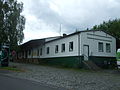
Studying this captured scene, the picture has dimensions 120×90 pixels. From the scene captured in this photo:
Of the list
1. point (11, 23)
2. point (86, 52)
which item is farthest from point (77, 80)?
point (11, 23)

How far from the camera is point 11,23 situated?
38312 mm

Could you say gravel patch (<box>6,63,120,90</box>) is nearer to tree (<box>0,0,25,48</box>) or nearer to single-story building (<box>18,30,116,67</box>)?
single-story building (<box>18,30,116,67</box>)

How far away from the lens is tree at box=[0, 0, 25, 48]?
37.4 m

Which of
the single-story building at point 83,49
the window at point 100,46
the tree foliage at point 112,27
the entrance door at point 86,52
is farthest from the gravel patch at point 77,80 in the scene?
the tree foliage at point 112,27

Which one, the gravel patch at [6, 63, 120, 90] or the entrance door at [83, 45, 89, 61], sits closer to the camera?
the gravel patch at [6, 63, 120, 90]

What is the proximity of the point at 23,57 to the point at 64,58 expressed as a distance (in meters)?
20.8

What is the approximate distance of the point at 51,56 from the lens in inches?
1511

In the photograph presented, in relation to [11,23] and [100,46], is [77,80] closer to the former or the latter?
[100,46]

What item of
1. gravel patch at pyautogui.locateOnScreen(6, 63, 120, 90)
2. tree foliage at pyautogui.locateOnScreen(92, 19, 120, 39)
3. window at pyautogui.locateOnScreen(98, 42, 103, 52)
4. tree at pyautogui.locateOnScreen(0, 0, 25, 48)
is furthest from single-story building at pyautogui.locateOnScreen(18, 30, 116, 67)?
tree foliage at pyautogui.locateOnScreen(92, 19, 120, 39)

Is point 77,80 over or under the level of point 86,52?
under

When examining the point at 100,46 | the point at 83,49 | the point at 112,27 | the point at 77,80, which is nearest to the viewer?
the point at 77,80

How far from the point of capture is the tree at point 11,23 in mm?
37438

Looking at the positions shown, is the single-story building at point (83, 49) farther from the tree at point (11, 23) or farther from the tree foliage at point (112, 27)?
the tree foliage at point (112, 27)

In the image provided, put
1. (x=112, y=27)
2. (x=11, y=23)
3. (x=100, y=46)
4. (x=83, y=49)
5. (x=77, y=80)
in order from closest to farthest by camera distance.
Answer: (x=77, y=80) → (x=83, y=49) → (x=100, y=46) → (x=11, y=23) → (x=112, y=27)
